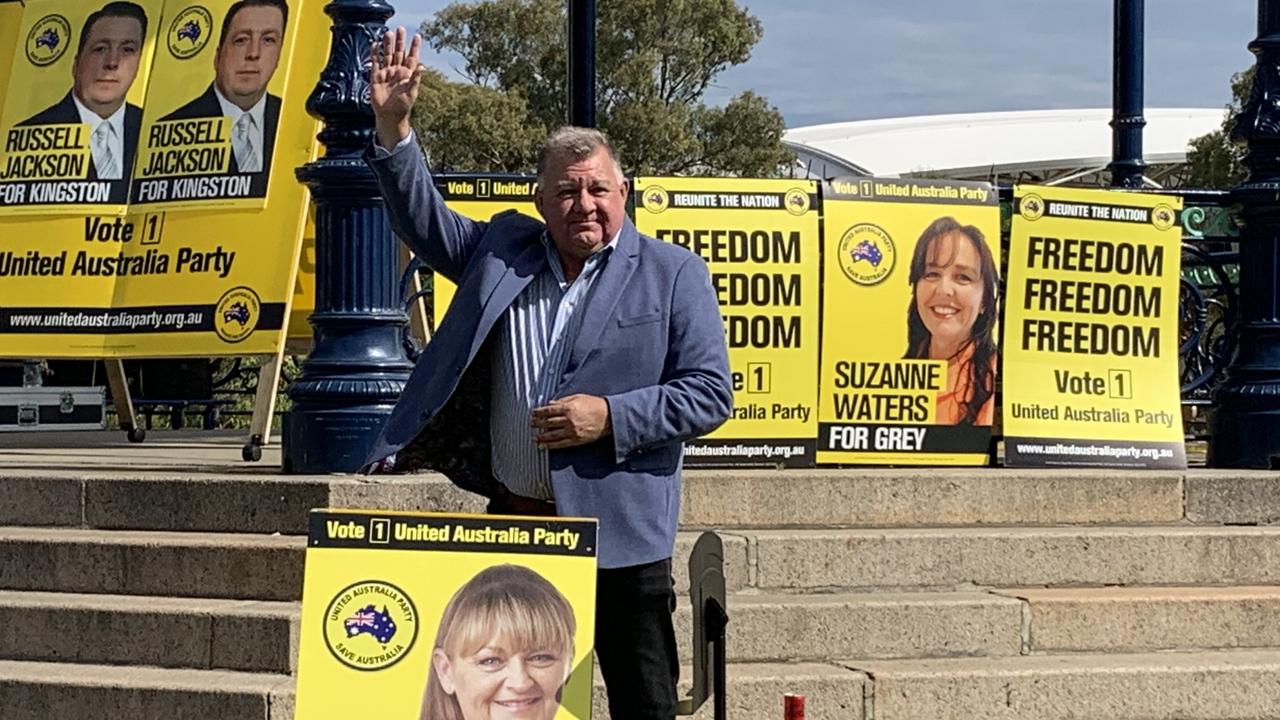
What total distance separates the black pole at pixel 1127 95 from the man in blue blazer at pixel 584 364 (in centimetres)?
751

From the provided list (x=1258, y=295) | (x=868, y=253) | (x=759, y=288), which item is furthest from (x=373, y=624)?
(x=1258, y=295)

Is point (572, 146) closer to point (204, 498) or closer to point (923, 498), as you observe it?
point (204, 498)

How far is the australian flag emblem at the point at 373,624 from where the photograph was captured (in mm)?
4207

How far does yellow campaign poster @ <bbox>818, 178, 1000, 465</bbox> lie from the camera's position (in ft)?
28.3

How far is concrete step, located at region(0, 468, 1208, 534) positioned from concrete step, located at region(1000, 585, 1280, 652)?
26.5 inches

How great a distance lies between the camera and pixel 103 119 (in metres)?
10.0

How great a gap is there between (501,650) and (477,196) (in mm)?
4512

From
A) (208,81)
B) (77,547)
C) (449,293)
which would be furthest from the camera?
(208,81)

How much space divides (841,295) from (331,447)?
2432 millimetres

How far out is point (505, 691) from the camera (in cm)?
413

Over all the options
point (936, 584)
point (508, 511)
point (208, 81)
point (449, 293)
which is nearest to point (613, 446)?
point (508, 511)

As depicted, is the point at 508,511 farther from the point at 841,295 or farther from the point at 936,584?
the point at 841,295

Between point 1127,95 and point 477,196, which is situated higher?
point 1127,95

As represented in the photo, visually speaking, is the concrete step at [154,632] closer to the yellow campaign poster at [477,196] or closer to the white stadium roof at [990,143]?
the yellow campaign poster at [477,196]
